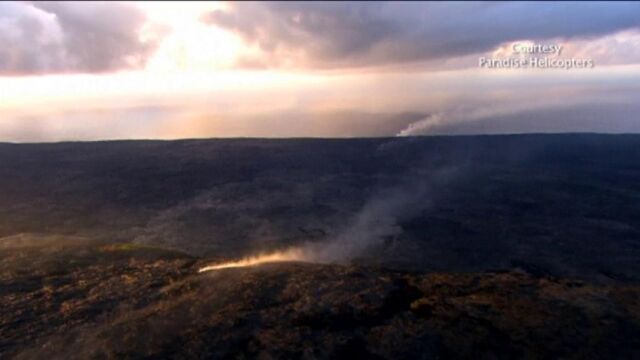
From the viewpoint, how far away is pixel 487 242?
2212cm

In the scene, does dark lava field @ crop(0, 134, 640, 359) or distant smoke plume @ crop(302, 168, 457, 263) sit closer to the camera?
dark lava field @ crop(0, 134, 640, 359)

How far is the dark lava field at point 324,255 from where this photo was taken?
460 inches

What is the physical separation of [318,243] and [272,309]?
9.12 metres

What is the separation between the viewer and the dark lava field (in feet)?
38.3

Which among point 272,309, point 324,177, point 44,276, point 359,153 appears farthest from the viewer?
point 359,153

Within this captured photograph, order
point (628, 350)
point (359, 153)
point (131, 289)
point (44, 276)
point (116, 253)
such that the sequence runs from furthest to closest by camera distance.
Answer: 1. point (359, 153)
2. point (116, 253)
3. point (44, 276)
4. point (131, 289)
5. point (628, 350)

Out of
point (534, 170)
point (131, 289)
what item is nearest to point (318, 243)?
point (131, 289)

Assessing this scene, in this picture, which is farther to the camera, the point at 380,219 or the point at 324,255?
the point at 380,219

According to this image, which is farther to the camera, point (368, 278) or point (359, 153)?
point (359, 153)

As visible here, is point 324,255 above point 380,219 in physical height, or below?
below

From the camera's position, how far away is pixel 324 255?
66.8 feet

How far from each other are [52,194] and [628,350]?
29564 millimetres

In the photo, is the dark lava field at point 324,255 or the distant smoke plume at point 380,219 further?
the distant smoke plume at point 380,219

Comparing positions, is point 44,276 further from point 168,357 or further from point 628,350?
point 628,350
